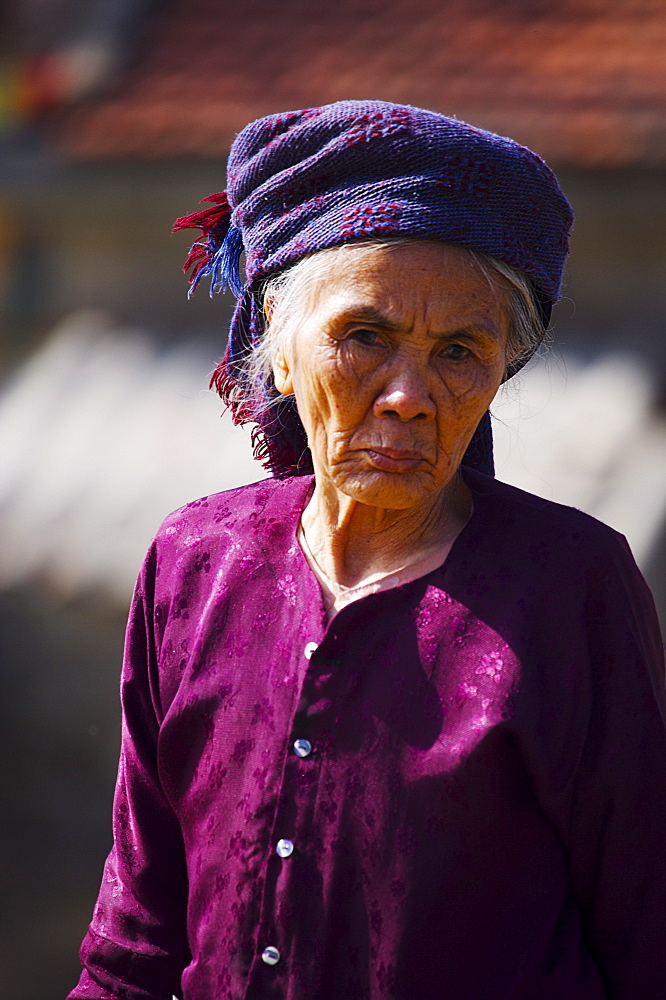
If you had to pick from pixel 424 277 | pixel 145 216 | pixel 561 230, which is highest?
pixel 145 216

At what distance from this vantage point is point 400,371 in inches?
64.2

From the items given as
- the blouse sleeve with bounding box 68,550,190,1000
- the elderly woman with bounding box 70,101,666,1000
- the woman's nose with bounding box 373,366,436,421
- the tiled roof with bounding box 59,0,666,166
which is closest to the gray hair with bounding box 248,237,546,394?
the elderly woman with bounding box 70,101,666,1000

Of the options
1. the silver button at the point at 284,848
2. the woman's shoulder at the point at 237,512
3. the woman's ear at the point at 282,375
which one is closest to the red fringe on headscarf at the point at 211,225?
the woman's ear at the point at 282,375

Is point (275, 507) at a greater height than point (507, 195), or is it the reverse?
point (507, 195)

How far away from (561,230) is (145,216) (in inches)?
173

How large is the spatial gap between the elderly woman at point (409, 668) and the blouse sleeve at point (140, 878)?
0.01 m

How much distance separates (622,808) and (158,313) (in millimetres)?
4667

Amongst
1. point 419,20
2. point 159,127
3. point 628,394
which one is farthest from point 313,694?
point 419,20

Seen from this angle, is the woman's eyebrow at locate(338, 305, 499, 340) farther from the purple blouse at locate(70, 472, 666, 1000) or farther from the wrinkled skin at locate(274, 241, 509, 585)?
the purple blouse at locate(70, 472, 666, 1000)

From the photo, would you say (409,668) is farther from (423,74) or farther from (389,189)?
(423,74)

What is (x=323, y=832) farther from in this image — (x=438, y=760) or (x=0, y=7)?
(x=0, y=7)

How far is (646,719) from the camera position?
1.56 meters

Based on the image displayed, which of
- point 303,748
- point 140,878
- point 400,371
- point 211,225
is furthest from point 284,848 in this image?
point 211,225

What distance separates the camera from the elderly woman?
5.10ft
